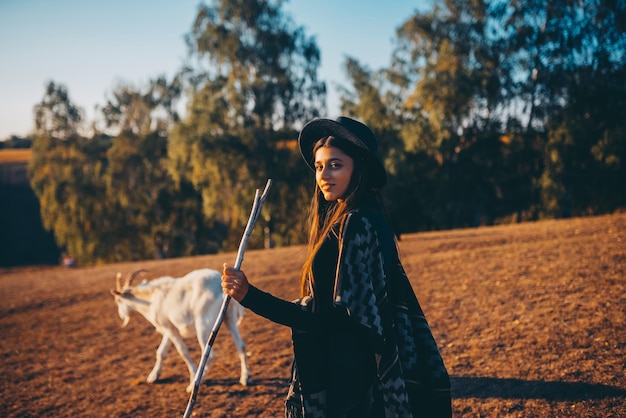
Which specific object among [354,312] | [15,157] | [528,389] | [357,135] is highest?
[15,157]

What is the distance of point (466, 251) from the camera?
1126 cm

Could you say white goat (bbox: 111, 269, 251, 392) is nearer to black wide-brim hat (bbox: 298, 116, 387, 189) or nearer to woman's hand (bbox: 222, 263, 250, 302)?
woman's hand (bbox: 222, 263, 250, 302)

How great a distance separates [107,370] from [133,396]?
1.48 meters

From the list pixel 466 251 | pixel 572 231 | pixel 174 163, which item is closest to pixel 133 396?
pixel 466 251

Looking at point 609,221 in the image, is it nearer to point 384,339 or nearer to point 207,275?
point 207,275

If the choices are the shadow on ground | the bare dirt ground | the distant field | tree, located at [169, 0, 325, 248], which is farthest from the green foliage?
the distant field

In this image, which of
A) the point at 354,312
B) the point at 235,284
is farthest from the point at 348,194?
the point at 235,284

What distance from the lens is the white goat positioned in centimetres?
532

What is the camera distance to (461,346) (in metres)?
5.81

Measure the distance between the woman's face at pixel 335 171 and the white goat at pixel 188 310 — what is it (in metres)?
3.67

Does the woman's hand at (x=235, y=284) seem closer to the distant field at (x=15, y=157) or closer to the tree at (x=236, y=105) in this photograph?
the tree at (x=236, y=105)

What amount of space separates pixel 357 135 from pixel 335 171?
22 cm

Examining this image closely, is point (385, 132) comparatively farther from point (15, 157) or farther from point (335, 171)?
point (15, 157)

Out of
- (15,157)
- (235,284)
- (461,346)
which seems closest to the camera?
(235,284)
